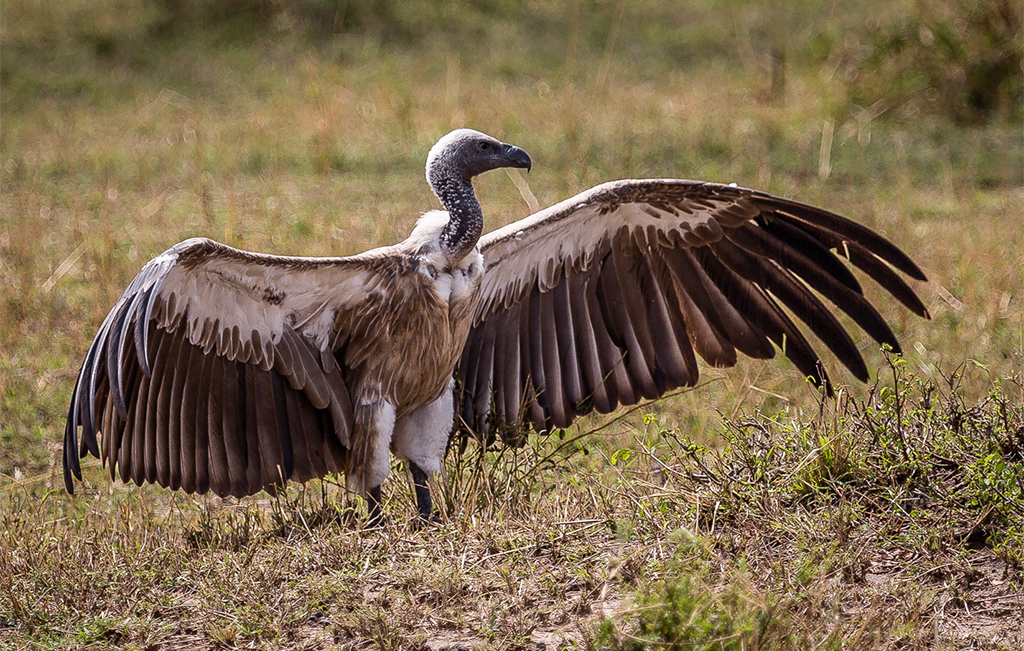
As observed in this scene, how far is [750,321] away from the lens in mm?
4207

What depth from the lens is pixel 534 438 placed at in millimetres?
5031

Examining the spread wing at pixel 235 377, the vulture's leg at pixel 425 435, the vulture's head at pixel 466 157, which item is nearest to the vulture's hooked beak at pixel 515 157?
the vulture's head at pixel 466 157

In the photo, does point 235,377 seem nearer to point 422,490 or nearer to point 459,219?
point 422,490

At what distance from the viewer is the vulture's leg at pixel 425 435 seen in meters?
4.27

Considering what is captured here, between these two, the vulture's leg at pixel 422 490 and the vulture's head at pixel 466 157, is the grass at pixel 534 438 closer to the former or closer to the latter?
the vulture's leg at pixel 422 490

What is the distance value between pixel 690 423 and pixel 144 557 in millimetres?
2353

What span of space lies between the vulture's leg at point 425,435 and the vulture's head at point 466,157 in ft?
2.48

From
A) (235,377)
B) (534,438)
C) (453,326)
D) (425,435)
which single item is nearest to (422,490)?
(425,435)

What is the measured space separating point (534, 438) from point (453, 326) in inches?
44.6

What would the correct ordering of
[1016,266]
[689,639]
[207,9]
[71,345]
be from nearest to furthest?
[689,639], [71,345], [1016,266], [207,9]

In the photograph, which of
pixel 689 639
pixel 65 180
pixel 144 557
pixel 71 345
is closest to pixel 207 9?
pixel 65 180

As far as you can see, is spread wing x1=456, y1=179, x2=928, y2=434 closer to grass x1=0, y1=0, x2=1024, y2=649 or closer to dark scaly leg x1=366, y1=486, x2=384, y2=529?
grass x1=0, y1=0, x2=1024, y2=649

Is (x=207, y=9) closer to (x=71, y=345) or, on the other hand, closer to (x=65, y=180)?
(x=65, y=180)

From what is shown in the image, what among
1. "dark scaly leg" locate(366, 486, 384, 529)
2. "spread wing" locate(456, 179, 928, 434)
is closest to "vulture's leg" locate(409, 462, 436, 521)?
"dark scaly leg" locate(366, 486, 384, 529)
